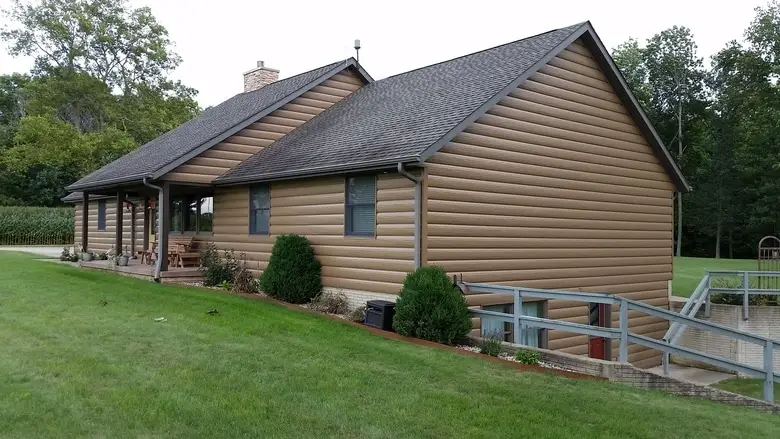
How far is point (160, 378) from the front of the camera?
254 inches

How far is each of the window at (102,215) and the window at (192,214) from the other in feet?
20.7

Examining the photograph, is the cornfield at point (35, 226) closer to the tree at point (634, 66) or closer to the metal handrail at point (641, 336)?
the metal handrail at point (641, 336)

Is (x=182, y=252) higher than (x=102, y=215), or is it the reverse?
(x=102, y=215)

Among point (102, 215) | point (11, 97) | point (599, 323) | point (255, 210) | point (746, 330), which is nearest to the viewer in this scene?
point (599, 323)

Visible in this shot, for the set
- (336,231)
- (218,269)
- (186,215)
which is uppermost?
(186,215)

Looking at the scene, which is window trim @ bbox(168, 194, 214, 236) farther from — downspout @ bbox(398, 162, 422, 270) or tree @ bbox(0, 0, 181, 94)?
tree @ bbox(0, 0, 181, 94)

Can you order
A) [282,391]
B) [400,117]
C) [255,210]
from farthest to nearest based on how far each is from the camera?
[255,210]
[400,117]
[282,391]

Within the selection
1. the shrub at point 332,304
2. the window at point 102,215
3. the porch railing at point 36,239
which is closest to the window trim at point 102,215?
the window at point 102,215

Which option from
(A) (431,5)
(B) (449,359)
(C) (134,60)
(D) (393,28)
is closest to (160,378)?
(B) (449,359)

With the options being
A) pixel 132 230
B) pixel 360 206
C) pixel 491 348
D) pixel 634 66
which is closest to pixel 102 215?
pixel 132 230

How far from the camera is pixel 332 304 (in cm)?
1182

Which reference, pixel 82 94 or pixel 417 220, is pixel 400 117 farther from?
pixel 82 94

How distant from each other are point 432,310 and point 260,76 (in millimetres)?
16254

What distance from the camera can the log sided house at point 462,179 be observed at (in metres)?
11.2
